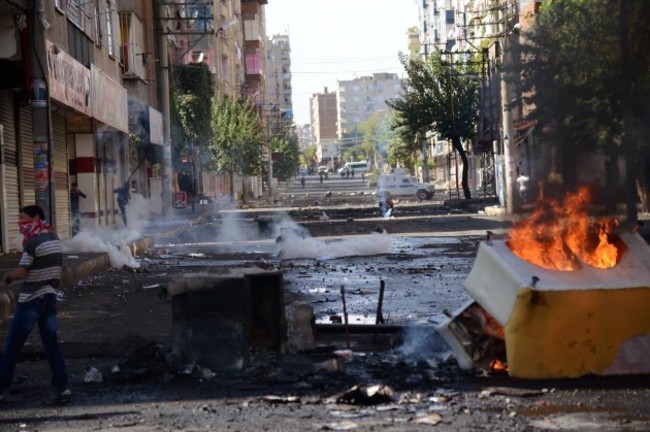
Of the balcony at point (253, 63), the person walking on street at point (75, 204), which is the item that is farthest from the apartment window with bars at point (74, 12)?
the balcony at point (253, 63)

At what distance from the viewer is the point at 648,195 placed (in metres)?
38.4

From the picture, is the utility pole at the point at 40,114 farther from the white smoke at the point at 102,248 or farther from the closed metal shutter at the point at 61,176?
the closed metal shutter at the point at 61,176

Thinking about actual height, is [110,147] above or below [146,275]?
above

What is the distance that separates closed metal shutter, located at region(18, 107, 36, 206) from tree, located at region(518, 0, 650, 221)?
12.2 metres

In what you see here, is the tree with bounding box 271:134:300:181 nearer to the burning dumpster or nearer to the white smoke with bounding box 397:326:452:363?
the white smoke with bounding box 397:326:452:363

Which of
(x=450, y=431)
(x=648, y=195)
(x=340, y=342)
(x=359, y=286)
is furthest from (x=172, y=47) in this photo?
(x=450, y=431)

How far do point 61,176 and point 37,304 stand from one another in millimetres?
24678

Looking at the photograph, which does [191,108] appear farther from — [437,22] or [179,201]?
[437,22]

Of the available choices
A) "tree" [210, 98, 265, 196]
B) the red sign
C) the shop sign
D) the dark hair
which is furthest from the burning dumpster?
"tree" [210, 98, 265, 196]

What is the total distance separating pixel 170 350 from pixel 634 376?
3848 mm

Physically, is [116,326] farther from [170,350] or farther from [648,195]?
[648,195]

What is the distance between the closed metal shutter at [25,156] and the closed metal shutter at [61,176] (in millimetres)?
3831

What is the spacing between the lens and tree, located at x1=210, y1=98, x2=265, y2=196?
71.5 metres

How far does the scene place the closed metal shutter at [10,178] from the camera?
2452 cm
